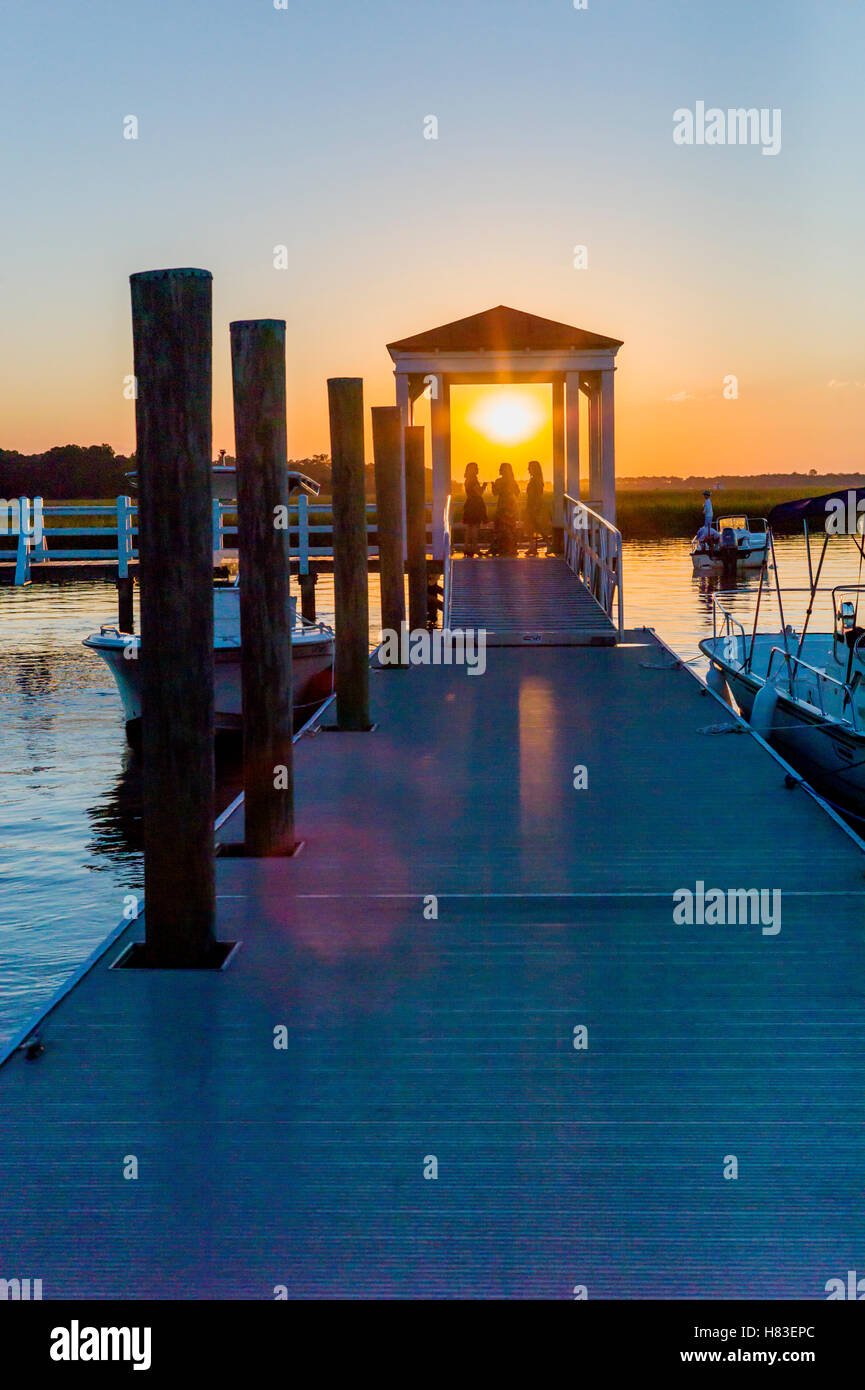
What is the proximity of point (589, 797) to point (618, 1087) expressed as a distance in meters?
4.72

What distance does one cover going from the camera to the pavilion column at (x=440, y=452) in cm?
2405

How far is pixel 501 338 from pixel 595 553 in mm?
5894

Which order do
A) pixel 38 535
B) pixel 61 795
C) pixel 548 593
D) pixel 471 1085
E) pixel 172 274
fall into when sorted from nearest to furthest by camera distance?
pixel 471 1085
pixel 172 274
pixel 61 795
pixel 548 593
pixel 38 535

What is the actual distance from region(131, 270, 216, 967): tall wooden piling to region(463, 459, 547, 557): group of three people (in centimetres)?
1890

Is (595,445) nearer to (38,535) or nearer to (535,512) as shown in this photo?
(535,512)

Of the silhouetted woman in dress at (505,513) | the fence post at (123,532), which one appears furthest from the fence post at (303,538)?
the silhouetted woman in dress at (505,513)

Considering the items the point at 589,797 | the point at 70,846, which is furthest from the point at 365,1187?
the point at 70,846

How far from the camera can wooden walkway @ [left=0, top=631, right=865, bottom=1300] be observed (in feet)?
12.2

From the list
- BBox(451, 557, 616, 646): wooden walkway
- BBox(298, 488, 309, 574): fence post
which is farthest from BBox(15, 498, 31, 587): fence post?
BBox(451, 557, 616, 646): wooden walkway

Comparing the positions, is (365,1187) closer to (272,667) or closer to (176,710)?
(176,710)

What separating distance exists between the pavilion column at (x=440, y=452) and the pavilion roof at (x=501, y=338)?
659 mm

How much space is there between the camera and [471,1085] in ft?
15.5

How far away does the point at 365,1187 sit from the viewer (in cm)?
404

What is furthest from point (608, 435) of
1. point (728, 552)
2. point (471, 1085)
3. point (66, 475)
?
point (66, 475)
